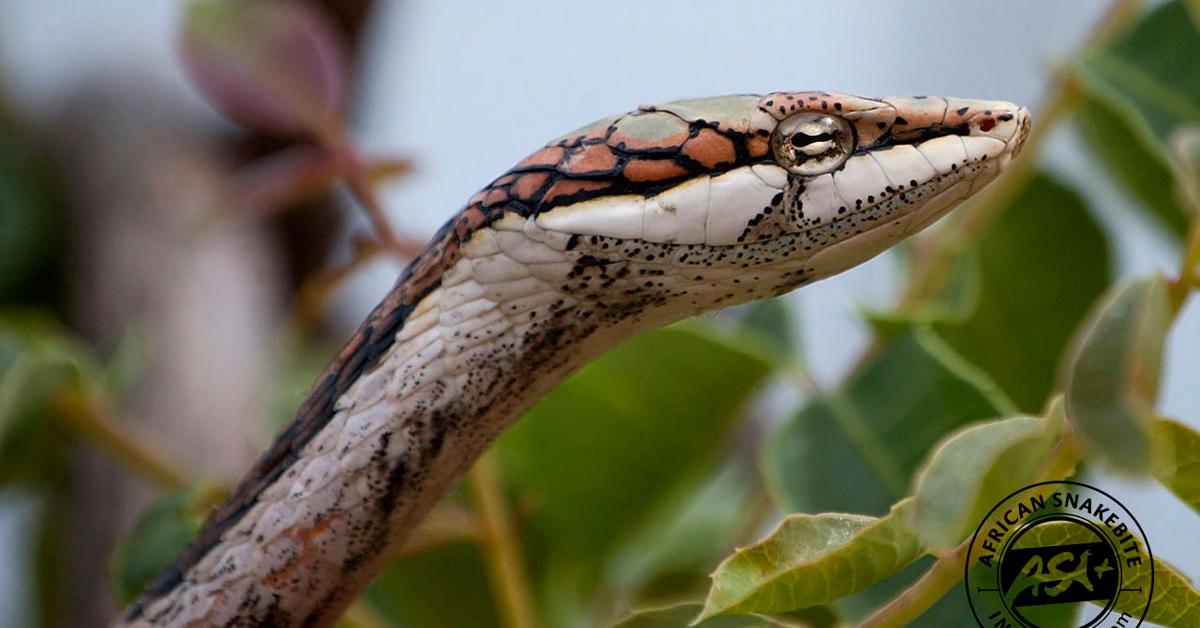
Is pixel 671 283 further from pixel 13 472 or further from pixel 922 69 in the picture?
pixel 922 69

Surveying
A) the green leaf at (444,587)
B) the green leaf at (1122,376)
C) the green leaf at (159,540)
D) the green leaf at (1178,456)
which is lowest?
the green leaf at (444,587)

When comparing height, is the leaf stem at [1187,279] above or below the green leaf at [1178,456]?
above

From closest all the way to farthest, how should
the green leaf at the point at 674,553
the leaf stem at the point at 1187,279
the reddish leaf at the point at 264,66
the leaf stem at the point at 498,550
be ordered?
1. the leaf stem at the point at 1187,279
2. the leaf stem at the point at 498,550
3. the reddish leaf at the point at 264,66
4. the green leaf at the point at 674,553

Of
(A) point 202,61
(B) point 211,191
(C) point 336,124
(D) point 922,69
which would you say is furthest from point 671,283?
(D) point 922,69

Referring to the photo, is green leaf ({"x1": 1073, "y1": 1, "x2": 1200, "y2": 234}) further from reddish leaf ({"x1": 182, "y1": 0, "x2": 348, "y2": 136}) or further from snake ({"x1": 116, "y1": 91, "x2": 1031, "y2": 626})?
reddish leaf ({"x1": 182, "y1": 0, "x2": 348, "y2": 136})

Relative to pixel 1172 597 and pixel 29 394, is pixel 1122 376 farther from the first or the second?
pixel 29 394

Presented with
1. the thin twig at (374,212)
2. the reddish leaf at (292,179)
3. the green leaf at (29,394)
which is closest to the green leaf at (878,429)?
the thin twig at (374,212)

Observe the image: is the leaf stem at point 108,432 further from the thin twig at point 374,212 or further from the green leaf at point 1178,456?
the green leaf at point 1178,456
